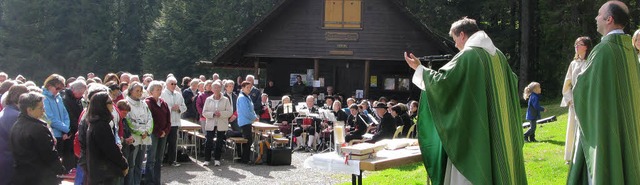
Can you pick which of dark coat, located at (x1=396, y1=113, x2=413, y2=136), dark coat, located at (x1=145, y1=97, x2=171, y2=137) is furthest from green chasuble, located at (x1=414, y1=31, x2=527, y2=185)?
dark coat, located at (x1=396, y1=113, x2=413, y2=136)

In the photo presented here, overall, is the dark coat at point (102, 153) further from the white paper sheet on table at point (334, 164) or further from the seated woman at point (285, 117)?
the seated woman at point (285, 117)

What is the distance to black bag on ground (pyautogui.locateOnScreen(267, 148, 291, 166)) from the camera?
14.3 meters

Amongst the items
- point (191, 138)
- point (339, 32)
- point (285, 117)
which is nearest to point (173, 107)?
point (191, 138)

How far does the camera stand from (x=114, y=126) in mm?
8391

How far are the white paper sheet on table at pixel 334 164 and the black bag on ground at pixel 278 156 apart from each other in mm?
6819

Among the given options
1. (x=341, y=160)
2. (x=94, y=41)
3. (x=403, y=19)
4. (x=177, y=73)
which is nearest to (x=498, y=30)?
(x=403, y=19)

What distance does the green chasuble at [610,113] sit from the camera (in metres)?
6.00

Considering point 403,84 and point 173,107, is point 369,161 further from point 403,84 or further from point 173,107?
point 403,84

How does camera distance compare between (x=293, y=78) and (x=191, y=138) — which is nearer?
(x=191, y=138)

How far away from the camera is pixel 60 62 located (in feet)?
188

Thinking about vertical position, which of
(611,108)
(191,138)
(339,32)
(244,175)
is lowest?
(244,175)

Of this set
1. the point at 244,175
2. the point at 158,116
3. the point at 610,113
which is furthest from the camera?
the point at 244,175

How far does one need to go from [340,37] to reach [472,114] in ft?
70.9

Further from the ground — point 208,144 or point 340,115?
point 340,115
